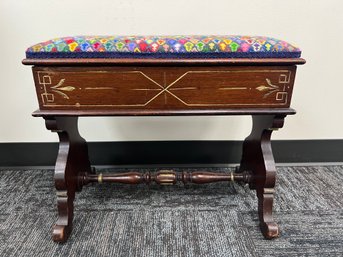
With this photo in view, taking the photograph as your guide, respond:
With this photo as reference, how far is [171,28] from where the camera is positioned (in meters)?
1.24

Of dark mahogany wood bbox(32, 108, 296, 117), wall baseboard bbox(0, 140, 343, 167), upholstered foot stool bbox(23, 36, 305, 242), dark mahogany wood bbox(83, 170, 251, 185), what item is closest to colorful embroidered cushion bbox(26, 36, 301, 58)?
upholstered foot stool bbox(23, 36, 305, 242)

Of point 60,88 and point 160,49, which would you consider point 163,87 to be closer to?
point 160,49

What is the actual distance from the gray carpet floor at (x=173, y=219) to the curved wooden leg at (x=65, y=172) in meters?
0.05

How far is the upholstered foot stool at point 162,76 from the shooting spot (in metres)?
0.75

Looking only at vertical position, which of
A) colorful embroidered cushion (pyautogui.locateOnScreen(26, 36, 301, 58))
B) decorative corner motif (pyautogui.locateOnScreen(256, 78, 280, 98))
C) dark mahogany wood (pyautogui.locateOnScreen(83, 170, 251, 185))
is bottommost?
dark mahogany wood (pyautogui.locateOnScreen(83, 170, 251, 185))

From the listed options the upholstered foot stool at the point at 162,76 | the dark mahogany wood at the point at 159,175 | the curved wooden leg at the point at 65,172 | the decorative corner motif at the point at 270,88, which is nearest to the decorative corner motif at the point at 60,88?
the upholstered foot stool at the point at 162,76

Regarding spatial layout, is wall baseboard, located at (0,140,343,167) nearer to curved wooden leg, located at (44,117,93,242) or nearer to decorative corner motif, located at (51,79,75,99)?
curved wooden leg, located at (44,117,93,242)

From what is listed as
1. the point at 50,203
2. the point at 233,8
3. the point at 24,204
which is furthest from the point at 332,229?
the point at 24,204

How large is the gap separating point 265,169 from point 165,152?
2.01ft

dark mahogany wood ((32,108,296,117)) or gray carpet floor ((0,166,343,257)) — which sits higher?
dark mahogany wood ((32,108,296,117))

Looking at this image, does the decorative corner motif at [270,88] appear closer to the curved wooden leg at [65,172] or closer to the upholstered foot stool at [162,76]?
the upholstered foot stool at [162,76]

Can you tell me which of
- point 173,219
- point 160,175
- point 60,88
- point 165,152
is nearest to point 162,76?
point 60,88

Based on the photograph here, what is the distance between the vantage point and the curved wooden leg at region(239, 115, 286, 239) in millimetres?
924

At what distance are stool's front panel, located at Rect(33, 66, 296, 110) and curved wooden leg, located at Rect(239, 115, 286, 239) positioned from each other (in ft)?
0.43
